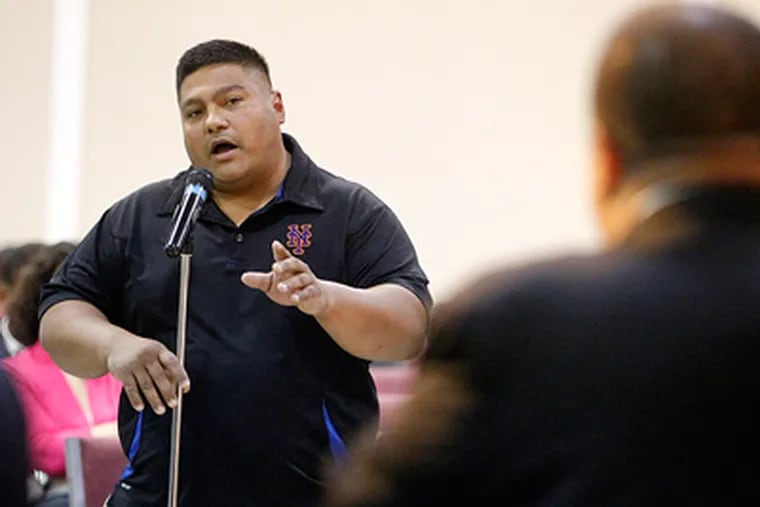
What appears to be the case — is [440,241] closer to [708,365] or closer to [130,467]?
[130,467]

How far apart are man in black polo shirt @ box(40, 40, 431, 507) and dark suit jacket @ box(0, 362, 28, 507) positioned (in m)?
1.09

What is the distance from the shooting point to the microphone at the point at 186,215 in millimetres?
2527

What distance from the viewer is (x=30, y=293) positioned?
3.95 meters

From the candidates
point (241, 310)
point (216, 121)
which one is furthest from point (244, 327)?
point (216, 121)

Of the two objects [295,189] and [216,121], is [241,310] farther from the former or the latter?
[216,121]

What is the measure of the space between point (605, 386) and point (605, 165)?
0.21 meters

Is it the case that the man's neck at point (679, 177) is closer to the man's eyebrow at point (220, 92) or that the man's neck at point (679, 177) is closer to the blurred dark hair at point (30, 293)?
the man's eyebrow at point (220, 92)

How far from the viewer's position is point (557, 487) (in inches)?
46.0

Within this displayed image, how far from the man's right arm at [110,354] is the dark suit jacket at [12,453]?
1129mm

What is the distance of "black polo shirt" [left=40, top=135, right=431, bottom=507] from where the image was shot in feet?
8.49

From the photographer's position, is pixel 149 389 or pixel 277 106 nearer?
pixel 149 389

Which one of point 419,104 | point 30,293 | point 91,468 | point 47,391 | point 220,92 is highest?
point 419,104

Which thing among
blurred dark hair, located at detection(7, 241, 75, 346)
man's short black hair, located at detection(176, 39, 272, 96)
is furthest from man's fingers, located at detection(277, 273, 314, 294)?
blurred dark hair, located at detection(7, 241, 75, 346)

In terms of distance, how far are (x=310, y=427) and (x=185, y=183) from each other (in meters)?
0.55
